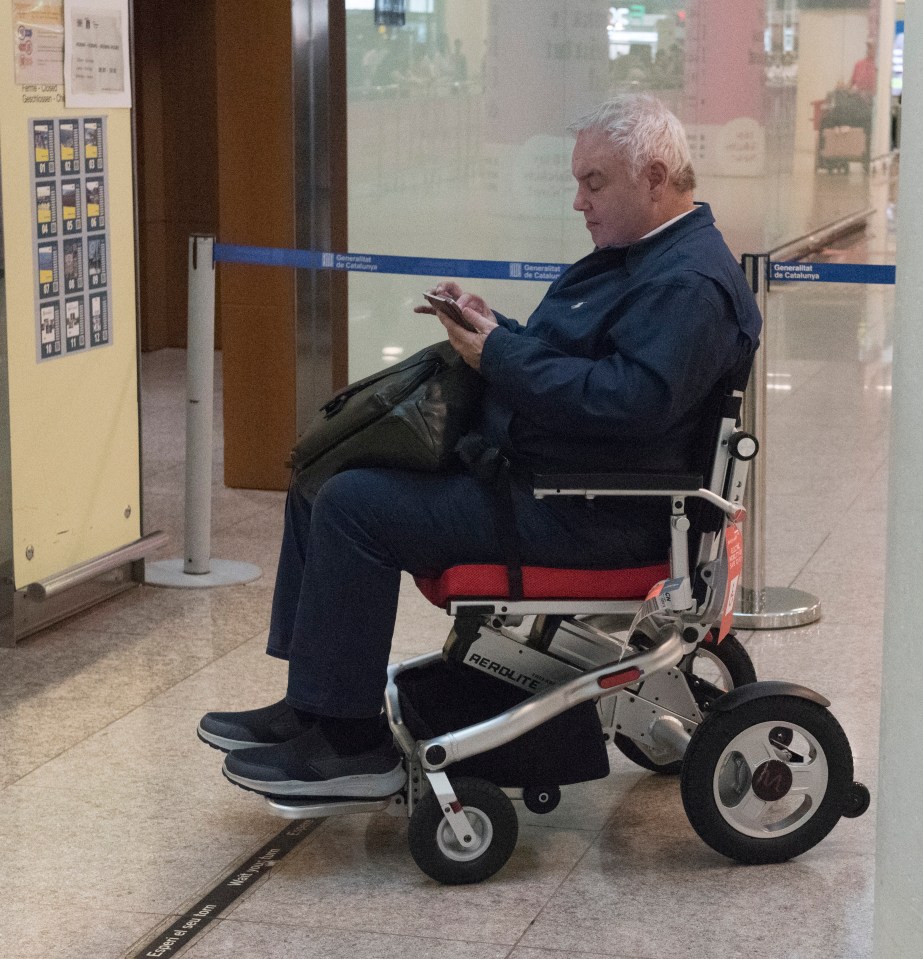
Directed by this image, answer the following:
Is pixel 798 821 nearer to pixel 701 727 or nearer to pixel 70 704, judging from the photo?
pixel 701 727

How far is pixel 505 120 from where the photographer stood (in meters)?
5.81

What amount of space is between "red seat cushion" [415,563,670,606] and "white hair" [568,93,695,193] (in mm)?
727

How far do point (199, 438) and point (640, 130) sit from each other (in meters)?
2.33

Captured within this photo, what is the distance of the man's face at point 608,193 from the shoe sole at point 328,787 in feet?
3.59

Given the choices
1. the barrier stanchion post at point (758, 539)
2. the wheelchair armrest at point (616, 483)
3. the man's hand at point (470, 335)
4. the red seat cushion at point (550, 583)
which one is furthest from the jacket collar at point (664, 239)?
the barrier stanchion post at point (758, 539)

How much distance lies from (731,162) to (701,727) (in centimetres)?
349

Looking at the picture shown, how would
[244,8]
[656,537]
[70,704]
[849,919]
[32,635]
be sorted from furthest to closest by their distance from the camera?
[244,8]
[32,635]
[70,704]
[656,537]
[849,919]

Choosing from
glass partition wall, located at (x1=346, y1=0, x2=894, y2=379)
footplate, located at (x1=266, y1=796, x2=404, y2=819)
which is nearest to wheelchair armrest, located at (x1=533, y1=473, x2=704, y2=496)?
footplate, located at (x1=266, y1=796, x2=404, y2=819)

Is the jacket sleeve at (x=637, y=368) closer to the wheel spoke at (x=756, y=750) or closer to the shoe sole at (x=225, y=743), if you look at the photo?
the wheel spoke at (x=756, y=750)

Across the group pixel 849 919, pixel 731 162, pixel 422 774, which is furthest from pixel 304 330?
pixel 849 919

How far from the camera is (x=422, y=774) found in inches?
117

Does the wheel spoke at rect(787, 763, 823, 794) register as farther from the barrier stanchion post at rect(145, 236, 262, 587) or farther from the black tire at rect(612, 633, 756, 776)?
the barrier stanchion post at rect(145, 236, 262, 587)

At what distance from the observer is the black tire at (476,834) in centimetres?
289

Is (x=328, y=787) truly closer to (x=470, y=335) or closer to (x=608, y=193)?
(x=470, y=335)
